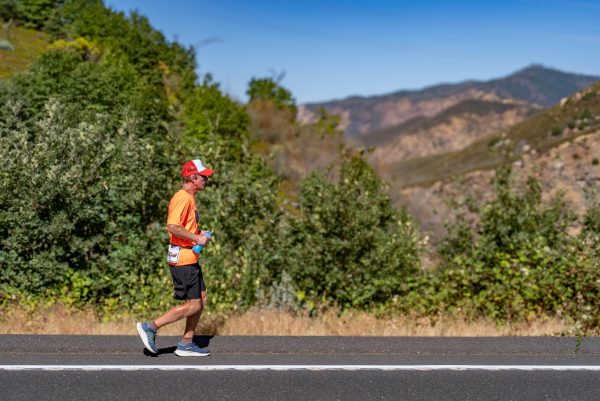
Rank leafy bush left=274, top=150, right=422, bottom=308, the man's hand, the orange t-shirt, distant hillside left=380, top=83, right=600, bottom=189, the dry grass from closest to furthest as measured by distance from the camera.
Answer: the man's hand < the orange t-shirt < the dry grass < leafy bush left=274, top=150, right=422, bottom=308 < distant hillside left=380, top=83, right=600, bottom=189

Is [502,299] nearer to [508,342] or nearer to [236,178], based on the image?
[508,342]

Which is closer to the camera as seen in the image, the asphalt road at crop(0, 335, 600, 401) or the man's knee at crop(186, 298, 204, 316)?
the asphalt road at crop(0, 335, 600, 401)

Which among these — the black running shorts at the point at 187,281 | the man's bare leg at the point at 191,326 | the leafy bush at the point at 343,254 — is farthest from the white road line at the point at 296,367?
the leafy bush at the point at 343,254

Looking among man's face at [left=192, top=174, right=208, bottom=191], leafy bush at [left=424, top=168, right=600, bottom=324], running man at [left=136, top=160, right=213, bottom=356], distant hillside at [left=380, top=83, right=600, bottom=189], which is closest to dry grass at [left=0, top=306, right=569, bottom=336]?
leafy bush at [left=424, top=168, right=600, bottom=324]

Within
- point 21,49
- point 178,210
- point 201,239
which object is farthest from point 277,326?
point 21,49

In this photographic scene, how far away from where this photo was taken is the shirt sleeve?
6477 mm

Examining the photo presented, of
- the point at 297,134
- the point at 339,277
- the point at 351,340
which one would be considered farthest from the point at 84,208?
the point at 297,134

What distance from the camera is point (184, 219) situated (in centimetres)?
653

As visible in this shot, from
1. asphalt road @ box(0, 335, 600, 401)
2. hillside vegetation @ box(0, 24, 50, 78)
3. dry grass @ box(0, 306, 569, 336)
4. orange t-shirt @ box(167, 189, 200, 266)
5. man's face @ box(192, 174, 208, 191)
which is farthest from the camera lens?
hillside vegetation @ box(0, 24, 50, 78)

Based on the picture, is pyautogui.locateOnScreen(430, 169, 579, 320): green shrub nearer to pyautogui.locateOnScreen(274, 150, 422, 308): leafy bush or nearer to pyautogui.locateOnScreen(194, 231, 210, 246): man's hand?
pyautogui.locateOnScreen(274, 150, 422, 308): leafy bush

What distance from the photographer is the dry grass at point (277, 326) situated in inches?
316

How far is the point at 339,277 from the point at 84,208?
150 inches

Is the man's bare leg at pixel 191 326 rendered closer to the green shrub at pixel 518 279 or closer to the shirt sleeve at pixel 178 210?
the shirt sleeve at pixel 178 210

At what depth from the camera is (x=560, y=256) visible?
34.2 ft
